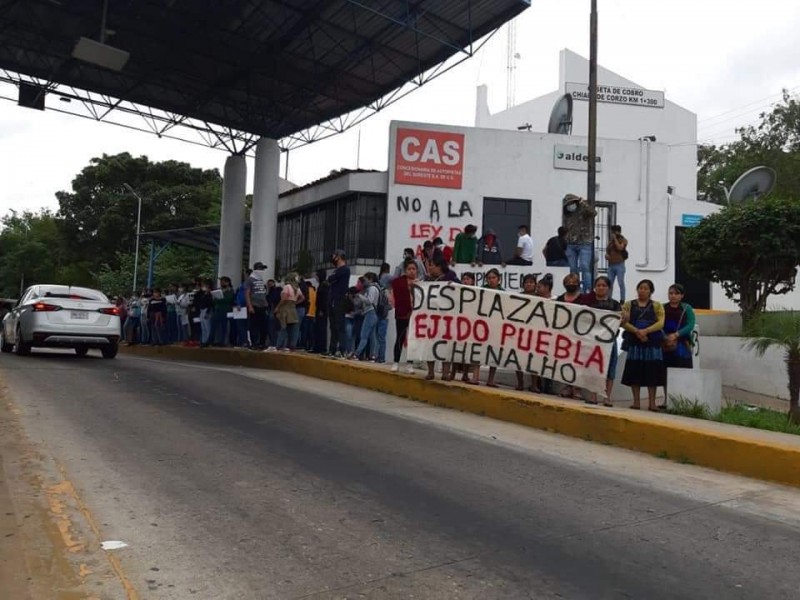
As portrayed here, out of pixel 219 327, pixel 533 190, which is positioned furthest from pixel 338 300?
pixel 533 190

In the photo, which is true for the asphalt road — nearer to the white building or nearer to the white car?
the white car

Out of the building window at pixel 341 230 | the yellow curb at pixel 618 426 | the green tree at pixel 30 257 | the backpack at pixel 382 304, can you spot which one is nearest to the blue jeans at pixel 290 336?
the backpack at pixel 382 304

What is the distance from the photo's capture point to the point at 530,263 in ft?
52.7

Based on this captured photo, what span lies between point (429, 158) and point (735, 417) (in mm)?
14269

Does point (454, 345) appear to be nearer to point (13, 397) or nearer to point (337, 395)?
point (337, 395)

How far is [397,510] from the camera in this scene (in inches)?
197

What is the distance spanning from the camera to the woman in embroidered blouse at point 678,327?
9391 mm

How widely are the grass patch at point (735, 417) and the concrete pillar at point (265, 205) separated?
1864 centimetres

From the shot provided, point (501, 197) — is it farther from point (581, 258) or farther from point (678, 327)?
point (678, 327)

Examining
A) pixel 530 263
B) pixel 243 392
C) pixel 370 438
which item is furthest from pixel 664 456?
pixel 530 263

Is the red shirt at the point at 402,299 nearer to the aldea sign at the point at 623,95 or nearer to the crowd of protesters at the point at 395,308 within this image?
the crowd of protesters at the point at 395,308

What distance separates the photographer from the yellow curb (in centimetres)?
649

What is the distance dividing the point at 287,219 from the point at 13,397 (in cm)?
1936

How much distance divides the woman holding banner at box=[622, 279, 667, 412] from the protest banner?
327 mm
